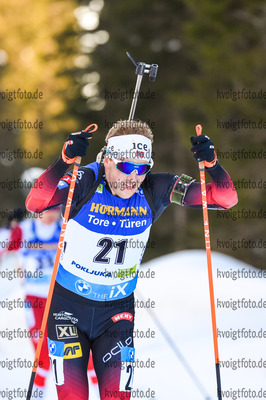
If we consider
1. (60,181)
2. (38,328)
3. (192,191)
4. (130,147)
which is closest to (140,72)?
(130,147)

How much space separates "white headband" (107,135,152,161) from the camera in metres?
3.45

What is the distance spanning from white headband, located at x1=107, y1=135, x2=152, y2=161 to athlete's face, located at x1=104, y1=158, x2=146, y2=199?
50 millimetres

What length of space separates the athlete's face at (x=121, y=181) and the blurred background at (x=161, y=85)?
22.1ft

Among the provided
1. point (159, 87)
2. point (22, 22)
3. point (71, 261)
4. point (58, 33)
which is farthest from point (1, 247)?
point (22, 22)

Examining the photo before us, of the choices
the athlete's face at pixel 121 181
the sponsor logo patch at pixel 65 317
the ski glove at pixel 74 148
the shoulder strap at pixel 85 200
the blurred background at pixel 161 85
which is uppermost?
the blurred background at pixel 161 85

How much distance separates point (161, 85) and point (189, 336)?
38.4 feet

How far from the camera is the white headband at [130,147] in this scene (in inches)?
136

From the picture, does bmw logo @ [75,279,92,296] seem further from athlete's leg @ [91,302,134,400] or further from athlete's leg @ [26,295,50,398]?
athlete's leg @ [26,295,50,398]

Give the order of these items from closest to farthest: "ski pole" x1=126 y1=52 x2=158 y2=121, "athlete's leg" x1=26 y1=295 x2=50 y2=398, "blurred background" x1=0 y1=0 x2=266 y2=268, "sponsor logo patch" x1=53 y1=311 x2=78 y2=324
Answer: "sponsor logo patch" x1=53 y1=311 x2=78 y2=324
"ski pole" x1=126 y1=52 x2=158 y2=121
"athlete's leg" x1=26 y1=295 x2=50 y2=398
"blurred background" x1=0 y1=0 x2=266 y2=268

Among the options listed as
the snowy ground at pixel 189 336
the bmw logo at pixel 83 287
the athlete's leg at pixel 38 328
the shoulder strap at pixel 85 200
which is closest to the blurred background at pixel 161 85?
the snowy ground at pixel 189 336

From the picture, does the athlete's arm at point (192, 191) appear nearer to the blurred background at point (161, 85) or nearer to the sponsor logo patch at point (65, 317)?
the sponsor logo patch at point (65, 317)

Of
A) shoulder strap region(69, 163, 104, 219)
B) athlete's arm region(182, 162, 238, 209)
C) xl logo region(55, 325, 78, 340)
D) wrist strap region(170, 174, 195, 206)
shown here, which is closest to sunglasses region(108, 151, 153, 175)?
shoulder strap region(69, 163, 104, 219)

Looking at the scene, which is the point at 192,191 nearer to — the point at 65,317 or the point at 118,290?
the point at 118,290

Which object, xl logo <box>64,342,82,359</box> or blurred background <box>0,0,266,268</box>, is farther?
blurred background <box>0,0,266,268</box>
